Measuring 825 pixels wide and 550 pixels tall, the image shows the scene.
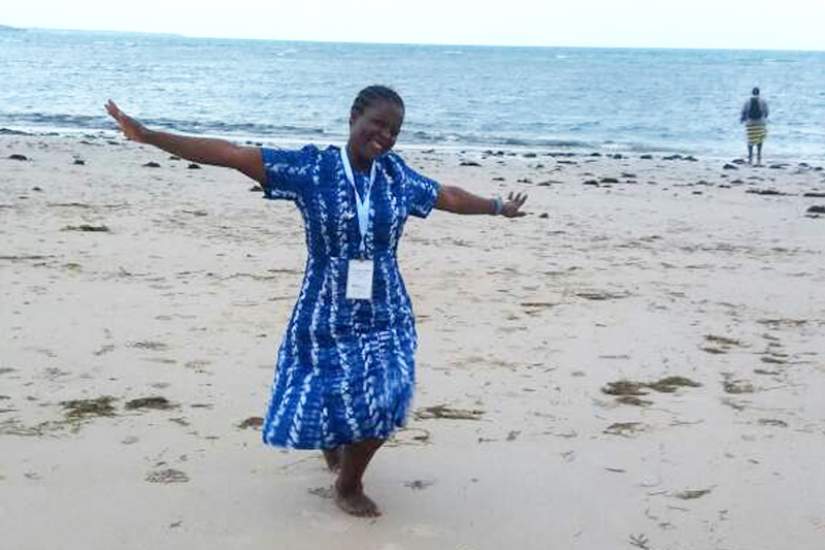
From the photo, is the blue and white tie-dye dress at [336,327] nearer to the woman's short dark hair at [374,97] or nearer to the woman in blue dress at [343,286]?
the woman in blue dress at [343,286]

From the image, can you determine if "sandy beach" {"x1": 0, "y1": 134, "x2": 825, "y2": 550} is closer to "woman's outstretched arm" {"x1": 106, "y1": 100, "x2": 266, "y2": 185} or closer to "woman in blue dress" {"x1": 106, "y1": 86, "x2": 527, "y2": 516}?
"woman in blue dress" {"x1": 106, "y1": 86, "x2": 527, "y2": 516}

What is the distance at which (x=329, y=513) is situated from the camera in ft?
11.2

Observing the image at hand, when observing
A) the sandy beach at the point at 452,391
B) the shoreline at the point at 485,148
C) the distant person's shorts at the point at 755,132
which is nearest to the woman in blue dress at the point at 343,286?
the sandy beach at the point at 452,391

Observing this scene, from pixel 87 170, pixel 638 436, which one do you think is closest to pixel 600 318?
pixel 638 436

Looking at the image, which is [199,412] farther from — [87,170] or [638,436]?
[87,170]

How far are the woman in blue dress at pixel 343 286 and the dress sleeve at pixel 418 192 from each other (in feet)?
0.24

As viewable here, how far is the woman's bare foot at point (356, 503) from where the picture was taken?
3.40 metres

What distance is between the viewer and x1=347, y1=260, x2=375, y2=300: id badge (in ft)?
10.5

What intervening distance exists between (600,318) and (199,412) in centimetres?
281

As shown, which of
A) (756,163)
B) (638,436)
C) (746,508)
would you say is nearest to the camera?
(746,508)

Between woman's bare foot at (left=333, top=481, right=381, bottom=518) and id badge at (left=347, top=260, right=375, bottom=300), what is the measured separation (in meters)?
0.70

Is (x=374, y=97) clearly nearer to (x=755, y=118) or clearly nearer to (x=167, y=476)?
(x=167, y=476)

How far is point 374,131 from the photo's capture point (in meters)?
3.18

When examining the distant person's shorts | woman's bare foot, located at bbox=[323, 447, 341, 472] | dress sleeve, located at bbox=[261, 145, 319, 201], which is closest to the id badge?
dress sleeve, located at bbox=[261, 145, 319, 201]
